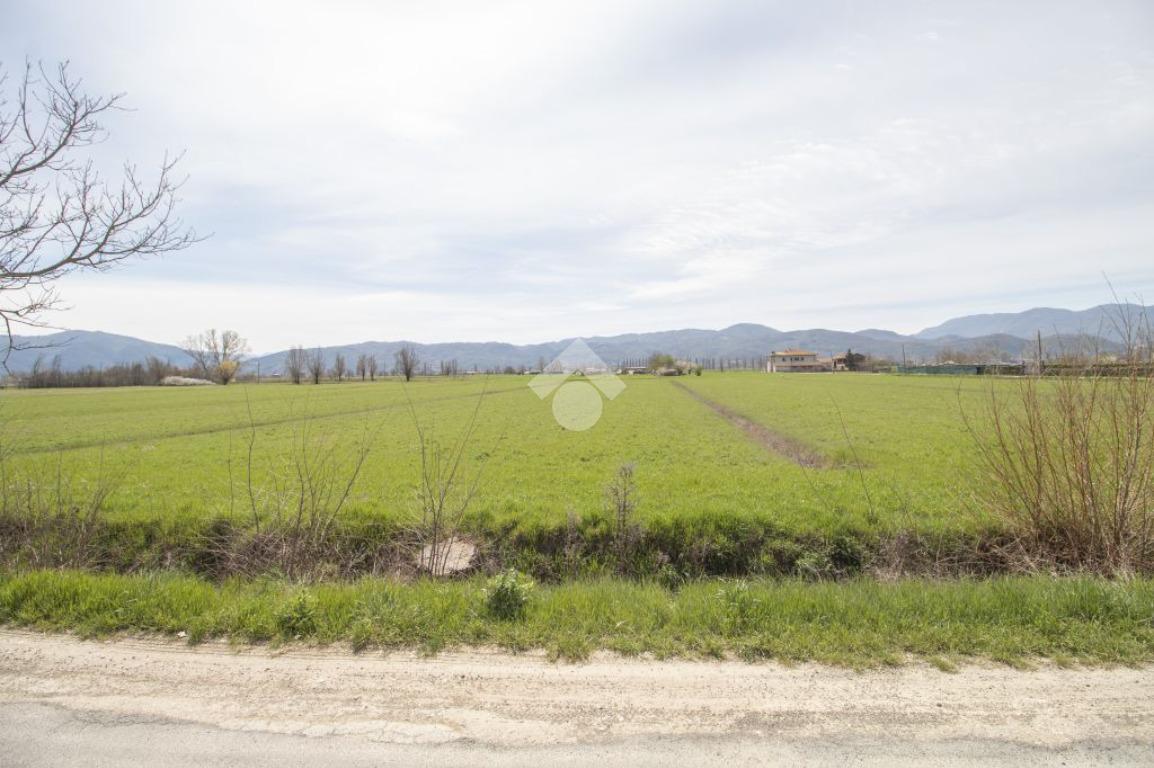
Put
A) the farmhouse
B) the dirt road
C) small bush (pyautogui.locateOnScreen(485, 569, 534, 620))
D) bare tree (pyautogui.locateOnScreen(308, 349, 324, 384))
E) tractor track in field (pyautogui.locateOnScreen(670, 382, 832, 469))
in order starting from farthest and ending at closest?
the farmhouse < bare tree (pyautogui.locateOnScreen(308, 349, 324, 384)) < tractor track in field (pyautogui.locateOnScreen(670, 382, 832, 469)) < small bush (pyautogui.locateOnScreen(485, 569, 534, 620)) < the dirt road

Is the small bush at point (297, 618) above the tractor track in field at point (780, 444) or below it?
above

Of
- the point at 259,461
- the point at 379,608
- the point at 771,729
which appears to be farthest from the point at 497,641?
the point at 259,461

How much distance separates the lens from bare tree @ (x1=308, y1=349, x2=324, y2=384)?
5025 inches

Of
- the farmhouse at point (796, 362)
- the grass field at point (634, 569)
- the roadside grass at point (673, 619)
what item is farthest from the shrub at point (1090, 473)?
the farmhouse at point (796, 362)

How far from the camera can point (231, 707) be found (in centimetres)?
399

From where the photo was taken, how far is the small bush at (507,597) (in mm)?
5461

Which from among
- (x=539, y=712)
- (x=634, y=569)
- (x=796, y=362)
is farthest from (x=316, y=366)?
(x=796, y=362)

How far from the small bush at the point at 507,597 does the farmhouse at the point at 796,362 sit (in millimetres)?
186118

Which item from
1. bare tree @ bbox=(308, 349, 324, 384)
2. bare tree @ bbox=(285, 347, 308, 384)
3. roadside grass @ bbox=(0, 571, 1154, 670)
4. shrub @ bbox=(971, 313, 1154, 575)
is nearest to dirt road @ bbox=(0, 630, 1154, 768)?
roadside grass @ bbox=(0, 571, 1154, 670)

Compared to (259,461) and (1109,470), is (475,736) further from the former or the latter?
(259,461)

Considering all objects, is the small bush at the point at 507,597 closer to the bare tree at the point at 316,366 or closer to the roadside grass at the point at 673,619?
the roadside grass at the point at 673,619

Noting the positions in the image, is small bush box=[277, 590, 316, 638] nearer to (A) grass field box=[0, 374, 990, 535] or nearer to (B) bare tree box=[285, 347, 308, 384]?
(A) grass field box=[0, 374, 990, 535]

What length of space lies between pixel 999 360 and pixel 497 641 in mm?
9804

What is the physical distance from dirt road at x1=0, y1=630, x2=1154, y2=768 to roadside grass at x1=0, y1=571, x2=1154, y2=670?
0.82 ft
